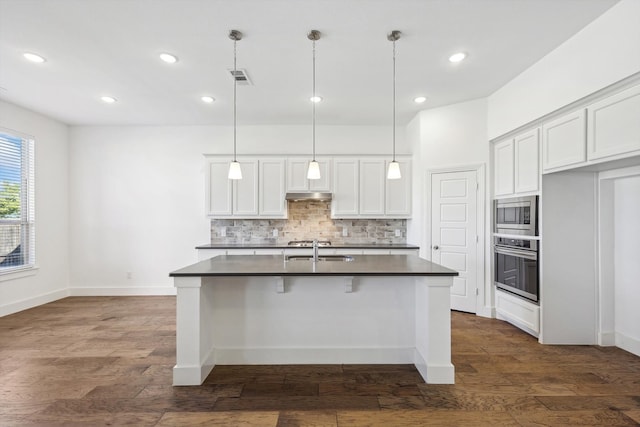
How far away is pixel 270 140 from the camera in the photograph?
18.0 feet

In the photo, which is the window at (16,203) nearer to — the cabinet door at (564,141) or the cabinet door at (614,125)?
the cabinet door at (564,141)

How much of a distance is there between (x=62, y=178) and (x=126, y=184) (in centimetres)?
98

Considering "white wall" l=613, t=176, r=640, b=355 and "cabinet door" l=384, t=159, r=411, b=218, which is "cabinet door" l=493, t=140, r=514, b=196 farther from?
"cabinet door" l=384, t=159, r=411, b=218

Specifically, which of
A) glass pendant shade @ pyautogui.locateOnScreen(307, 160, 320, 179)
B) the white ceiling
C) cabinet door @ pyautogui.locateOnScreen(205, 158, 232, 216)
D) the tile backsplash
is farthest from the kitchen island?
the tile backsplash

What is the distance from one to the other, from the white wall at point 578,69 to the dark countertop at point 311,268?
1960mm

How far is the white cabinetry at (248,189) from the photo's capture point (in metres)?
5.14

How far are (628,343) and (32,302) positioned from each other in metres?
7.51

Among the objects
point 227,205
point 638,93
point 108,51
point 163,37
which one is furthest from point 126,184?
point 638,93

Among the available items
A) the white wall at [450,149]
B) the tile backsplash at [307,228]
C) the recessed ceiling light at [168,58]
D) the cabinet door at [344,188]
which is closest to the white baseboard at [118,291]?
the tile backsplash at [307,228]

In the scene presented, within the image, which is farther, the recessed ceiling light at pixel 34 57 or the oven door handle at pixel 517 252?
the oven door handle at pixel 517 252

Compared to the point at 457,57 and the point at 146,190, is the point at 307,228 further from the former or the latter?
the point at 457,57

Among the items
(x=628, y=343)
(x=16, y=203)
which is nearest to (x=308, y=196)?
(x=628, y=343)

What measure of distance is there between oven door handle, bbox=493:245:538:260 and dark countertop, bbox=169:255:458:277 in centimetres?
140

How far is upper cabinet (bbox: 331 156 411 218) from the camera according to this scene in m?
5.15
